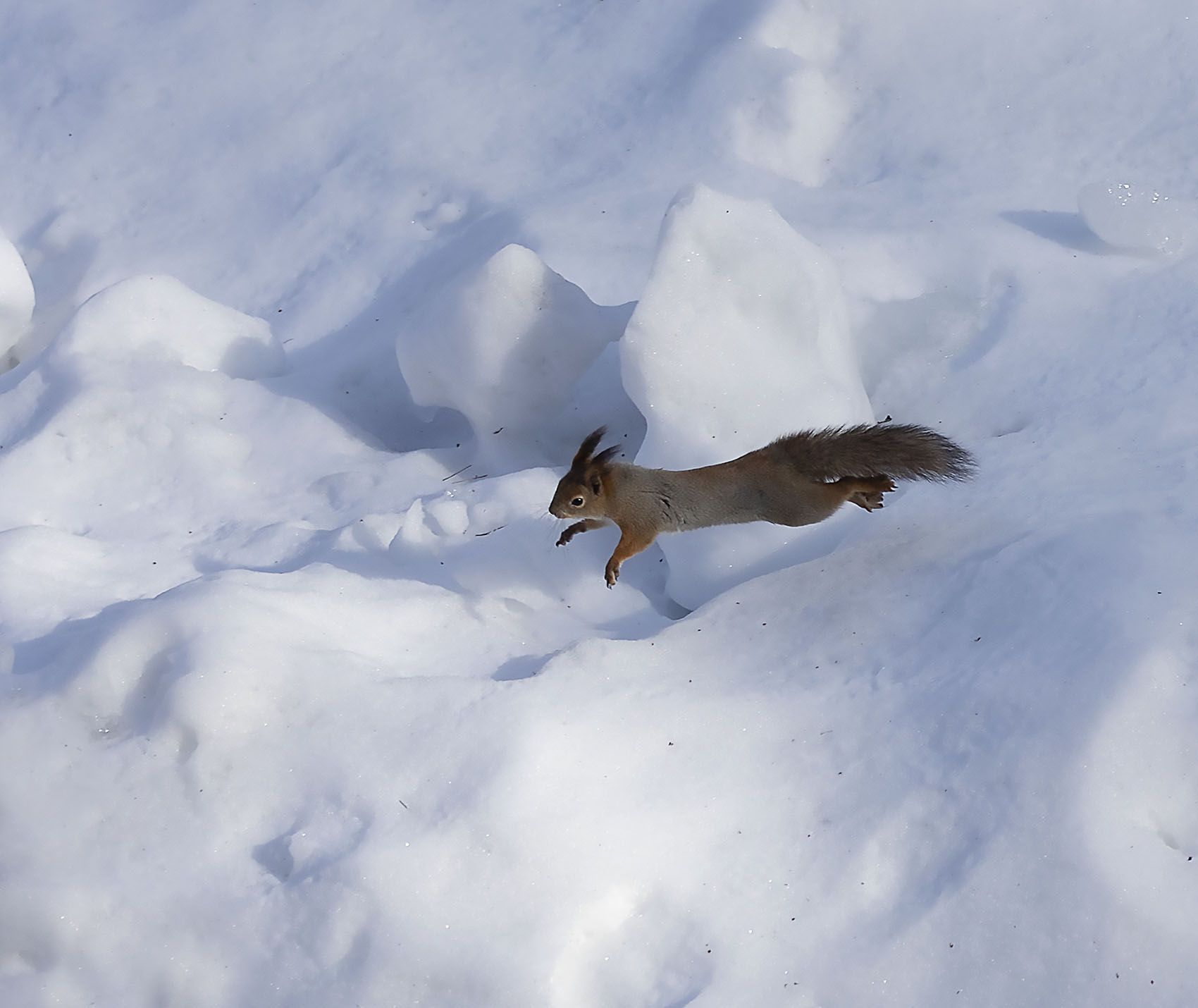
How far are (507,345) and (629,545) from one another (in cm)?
91

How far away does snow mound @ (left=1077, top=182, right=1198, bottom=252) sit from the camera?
3715mm

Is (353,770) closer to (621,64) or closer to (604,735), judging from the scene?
(604,735)

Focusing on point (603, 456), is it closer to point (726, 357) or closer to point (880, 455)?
point (726, 357)

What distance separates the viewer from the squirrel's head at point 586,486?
9.73ft

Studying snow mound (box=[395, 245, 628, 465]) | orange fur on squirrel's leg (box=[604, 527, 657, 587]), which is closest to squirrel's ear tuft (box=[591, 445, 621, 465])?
orange fur on squirrel's leg (box=[604, 527, 657, 587])

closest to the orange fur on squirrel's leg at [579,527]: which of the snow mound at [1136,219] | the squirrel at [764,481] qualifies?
the squirrel at [764,481]

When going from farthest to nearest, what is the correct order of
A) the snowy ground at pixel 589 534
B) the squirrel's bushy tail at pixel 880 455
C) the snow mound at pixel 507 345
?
the snow mound at pixel 507 345 < the squirrel's bushy tail at pixel 880 455 < the snowy ground at pixel 589 534

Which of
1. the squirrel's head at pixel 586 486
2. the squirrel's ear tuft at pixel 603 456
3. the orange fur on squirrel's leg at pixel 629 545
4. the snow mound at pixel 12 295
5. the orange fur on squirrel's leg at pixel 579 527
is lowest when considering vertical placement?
the snow mound at pixel 12 295

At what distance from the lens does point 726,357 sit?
3193 mm

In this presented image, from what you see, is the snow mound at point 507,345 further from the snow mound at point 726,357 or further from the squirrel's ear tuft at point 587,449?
the squirrel's ear tuft at point 587,449

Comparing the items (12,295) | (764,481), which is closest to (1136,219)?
(764,481)

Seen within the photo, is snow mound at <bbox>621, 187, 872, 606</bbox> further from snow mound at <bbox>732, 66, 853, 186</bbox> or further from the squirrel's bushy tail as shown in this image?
snow mound at <bbox>732, 66, 853, 186</bbox>

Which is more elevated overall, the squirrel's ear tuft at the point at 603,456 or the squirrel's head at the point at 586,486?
the squirrel's ear tuft at the point at 603,456

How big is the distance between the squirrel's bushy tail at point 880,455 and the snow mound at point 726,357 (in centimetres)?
31
